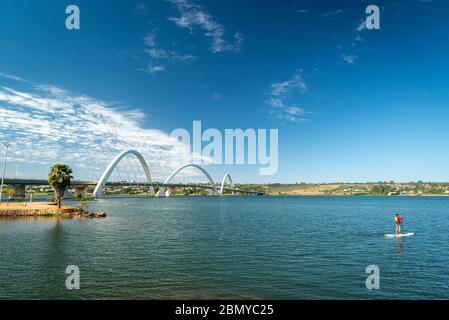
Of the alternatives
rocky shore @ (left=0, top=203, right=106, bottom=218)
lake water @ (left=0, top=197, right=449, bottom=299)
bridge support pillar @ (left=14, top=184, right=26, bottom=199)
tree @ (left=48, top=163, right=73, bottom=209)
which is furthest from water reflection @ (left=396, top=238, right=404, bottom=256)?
bridge support pillar @ (left=14, top=184, right=26, bottom=199)

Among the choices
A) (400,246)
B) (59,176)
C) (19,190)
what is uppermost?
(59,176)

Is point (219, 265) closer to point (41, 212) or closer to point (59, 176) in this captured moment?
point (41, 212)

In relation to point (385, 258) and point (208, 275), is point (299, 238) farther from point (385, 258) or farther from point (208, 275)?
point (208, 275)

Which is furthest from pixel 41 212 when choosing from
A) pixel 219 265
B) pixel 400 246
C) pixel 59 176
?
pixel 400 246

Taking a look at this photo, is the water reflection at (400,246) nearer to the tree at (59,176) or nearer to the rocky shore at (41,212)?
the rocky shore at (41,212)

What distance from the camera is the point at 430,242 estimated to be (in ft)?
147

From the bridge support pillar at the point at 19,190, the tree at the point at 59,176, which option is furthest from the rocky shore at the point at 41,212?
the bridge support pillar at the point at 19,190

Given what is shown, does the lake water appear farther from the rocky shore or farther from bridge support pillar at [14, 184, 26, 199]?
bridge support pillar at [14, 184, 26, 199]

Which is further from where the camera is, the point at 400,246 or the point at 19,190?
the point at 19,190

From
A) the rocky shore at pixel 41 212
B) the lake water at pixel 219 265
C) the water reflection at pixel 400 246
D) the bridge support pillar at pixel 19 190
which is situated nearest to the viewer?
the lake water at pixel 219 265

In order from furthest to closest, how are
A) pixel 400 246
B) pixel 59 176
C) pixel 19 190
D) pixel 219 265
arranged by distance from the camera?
pixel 19 190 < pixel 59 176 < pixel 400 246 < pixel 219 265
